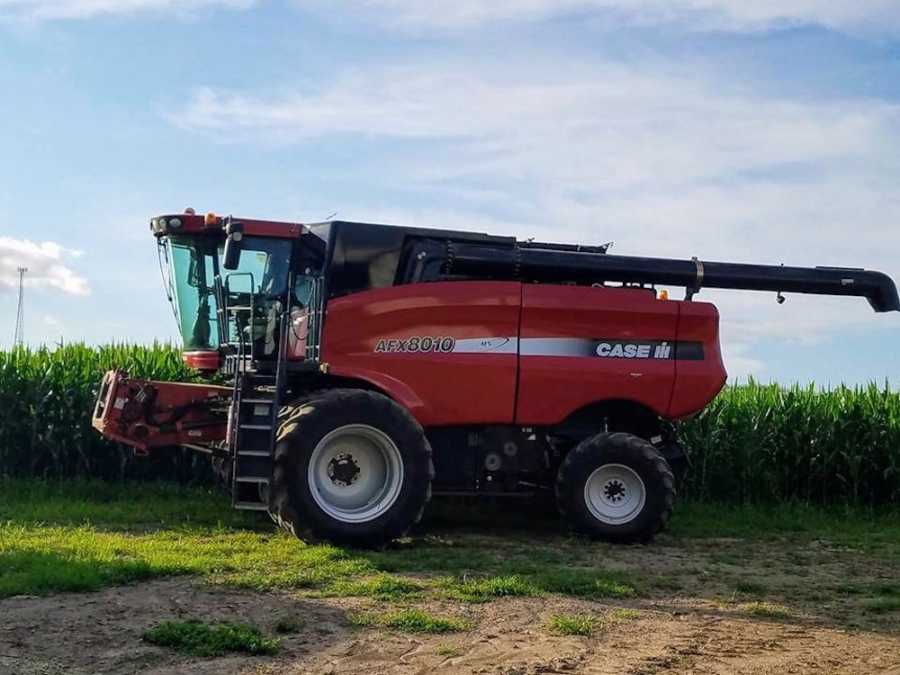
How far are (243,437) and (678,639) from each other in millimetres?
4694

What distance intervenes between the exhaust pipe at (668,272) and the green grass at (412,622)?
15.5ft

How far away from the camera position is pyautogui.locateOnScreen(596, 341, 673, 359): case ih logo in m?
12.0

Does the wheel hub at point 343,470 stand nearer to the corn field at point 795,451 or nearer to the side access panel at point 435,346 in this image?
the side access panel at point 435,346

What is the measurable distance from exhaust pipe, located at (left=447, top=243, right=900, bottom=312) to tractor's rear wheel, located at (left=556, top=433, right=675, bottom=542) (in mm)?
1696

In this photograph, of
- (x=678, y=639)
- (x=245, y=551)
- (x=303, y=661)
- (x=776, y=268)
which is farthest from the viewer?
(x=776, y=268)

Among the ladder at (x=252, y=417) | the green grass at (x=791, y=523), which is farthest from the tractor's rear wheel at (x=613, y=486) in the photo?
the ladder at (x=252, y=417)

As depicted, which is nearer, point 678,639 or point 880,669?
point 880,669

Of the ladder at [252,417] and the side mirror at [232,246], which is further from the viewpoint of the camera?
the side mirror at [232,246]

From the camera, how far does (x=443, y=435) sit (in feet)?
38.4

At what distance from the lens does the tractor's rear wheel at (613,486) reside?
38.2 ft

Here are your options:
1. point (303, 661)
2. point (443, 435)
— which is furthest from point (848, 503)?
point (303, 661)

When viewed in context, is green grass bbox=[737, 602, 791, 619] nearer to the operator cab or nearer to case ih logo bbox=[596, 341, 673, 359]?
case ih logo bbox=[596, 341, 673, 359]

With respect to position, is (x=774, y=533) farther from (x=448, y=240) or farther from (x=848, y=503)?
(x=448, y=240)

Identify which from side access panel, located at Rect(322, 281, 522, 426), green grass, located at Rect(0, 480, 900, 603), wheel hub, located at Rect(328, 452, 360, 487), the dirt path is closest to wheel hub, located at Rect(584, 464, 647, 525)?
green grass, located at Rect(0, 480, 900, 603)
